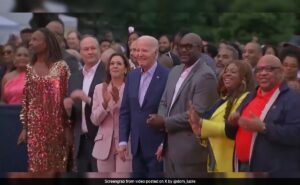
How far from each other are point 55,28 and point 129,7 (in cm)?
61

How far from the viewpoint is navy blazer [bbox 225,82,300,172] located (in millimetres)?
5941

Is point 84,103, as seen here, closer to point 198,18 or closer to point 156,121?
point 156,121

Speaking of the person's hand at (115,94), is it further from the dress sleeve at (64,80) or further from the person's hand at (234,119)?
the person's hand at (234,119)

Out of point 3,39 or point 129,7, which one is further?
point 3,39

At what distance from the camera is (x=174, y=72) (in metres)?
6.94

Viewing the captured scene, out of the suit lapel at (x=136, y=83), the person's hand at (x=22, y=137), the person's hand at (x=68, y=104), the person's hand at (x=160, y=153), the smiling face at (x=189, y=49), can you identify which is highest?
the smiling face at (x=189, y=49)

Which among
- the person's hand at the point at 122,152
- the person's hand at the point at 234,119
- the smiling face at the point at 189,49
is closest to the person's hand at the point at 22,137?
the person's hand at the point at 122,152

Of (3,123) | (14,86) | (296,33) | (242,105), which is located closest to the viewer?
(296,33)

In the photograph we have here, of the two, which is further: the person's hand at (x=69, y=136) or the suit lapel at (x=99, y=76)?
A: the suit lapel at (x=99, y=76)

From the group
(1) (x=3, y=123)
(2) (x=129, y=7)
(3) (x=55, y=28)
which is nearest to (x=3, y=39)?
(3) (x=55, y=28)

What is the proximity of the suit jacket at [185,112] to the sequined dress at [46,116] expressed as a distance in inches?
29.9

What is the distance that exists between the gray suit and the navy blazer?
0.64m

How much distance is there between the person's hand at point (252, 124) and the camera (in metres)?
5.96

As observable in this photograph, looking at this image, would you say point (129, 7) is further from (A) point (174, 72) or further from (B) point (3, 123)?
(B) point (3, 123)
